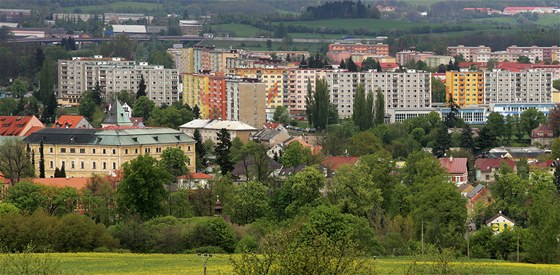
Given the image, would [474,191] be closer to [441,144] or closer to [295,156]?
[295,156]

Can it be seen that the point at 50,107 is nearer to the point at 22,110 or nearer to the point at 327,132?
the point at 22,110

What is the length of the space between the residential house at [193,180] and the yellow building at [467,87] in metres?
47.9

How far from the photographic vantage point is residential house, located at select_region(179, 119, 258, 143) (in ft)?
297

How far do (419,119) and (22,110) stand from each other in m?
22.6

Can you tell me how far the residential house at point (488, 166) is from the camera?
3078 inches

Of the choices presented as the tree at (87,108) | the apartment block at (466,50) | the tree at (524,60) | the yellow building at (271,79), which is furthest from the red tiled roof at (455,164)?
the apartment block at (466,50)

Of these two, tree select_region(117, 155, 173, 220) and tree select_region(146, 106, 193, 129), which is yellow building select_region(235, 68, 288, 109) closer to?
tree select_region(146, 106, 193, 129)

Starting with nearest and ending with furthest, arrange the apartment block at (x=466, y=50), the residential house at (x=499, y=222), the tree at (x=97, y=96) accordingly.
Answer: the residential house at (x=499, y=222) → the tree at (x=97, y=96) → the apartment block at (x=466, y=50)

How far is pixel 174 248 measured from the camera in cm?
5166

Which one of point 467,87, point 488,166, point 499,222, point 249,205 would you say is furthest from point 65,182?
point 467,87

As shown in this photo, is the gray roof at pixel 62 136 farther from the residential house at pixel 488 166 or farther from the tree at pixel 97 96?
the tree at pixel 97 96

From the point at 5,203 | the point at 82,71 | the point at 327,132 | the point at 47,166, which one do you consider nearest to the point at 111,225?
the point at 5,203

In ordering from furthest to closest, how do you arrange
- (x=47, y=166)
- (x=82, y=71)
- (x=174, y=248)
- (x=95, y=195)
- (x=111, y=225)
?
(x=82, y=71) < (x=47, y=166) < (x=95, y=195) < (x=111, y=225) < (x=174, y=248)

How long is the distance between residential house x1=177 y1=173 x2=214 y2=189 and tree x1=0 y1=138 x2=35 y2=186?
6.00 metres
